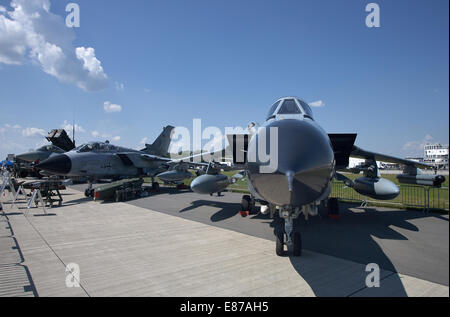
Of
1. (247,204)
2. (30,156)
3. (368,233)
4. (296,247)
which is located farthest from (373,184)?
(30,156)

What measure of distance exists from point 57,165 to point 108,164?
3.47m

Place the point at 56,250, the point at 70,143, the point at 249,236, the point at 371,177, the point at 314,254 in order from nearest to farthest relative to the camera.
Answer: the point at 314,254 → the point at 56,250 → the point at 249,236 → the point at 371,177 → the point at 70,143

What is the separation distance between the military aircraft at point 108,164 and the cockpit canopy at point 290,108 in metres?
9.29

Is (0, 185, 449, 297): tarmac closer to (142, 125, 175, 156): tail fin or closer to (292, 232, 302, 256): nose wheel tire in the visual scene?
(292, 232, 302, 256): nose wheel tire

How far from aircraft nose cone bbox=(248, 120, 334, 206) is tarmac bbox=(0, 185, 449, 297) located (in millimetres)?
1410

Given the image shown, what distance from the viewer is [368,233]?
23.9ft

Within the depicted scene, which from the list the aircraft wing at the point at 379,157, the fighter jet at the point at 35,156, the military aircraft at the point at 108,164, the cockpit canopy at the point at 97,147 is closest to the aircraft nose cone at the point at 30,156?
the fighter jet at the point at 35,156

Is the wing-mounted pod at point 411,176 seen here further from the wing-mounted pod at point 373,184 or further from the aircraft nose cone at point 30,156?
the aircraft nose cone at point 30,156

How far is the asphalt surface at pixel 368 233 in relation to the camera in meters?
4.82

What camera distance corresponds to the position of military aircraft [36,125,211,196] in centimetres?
1362
